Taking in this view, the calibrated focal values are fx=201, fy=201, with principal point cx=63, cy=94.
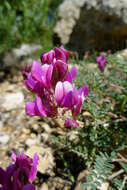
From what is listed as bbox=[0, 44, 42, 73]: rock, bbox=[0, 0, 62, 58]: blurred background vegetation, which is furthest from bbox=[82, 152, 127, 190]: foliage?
bbox=[0, 0, 62, 58]: blurred background vegetation

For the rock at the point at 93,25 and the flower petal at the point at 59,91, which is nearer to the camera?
the flower petal at the point at 59,91

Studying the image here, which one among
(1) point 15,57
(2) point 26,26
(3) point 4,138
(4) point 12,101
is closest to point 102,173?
(3) point 4,138

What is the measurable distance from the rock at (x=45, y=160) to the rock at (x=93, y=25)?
193cm

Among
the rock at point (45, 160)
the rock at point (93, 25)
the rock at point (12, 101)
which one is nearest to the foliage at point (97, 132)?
the rock at point (45, 160)

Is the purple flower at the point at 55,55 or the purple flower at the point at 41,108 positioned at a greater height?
the purple flower at the point at 55,55

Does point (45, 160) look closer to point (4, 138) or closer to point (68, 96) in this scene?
point (4, 138)

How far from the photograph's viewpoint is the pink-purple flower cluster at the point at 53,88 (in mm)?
832

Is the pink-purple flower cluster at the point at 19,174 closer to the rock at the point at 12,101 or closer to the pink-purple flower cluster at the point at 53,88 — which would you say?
the pink-purple flower cluster at the point at 53,88

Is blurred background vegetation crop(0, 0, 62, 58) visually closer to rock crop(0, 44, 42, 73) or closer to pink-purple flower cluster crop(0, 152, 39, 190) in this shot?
rock crop(0, 44, 42, 73)

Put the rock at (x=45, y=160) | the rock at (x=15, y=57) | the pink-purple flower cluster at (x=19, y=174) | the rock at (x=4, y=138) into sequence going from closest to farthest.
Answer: the pink-purple flower cluster at (x=19, y=174)
the rock at (x=45, y=160)
the rock at (x=4, y=138)
the rock at (x=15, y=57)

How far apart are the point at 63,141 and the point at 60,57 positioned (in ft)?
1.99

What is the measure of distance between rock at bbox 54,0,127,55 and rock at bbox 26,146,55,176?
1929 millimetres

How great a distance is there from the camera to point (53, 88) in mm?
902

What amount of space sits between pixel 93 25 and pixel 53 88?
10.1ft
